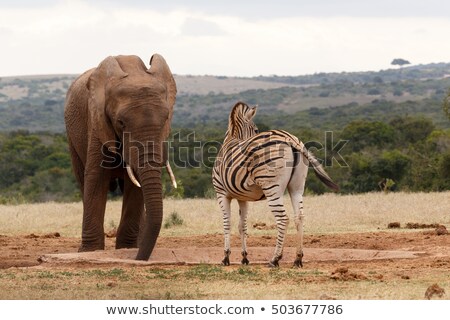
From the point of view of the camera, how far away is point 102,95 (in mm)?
13320

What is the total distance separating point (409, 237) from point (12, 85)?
497 ft

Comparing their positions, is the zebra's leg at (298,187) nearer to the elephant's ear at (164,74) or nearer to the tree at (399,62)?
the elephant's ear at (164,74)

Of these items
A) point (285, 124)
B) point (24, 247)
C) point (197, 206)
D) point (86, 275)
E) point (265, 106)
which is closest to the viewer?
point (86, 275)

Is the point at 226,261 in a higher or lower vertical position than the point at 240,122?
lower

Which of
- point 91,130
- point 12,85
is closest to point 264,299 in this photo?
point 91,130

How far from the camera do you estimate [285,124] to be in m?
68.5

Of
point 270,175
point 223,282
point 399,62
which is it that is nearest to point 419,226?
point 270,175

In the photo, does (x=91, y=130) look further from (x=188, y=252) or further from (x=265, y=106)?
(x=265, y=106)

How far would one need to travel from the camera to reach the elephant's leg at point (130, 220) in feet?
47.2

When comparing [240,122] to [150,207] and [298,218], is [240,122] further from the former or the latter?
[298,218]

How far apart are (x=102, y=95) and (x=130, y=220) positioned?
2.15 m

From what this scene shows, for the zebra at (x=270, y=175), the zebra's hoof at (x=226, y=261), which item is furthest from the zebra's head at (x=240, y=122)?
the zebra's hoof at (x=226, y=261)

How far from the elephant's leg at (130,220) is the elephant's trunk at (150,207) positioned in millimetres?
1783

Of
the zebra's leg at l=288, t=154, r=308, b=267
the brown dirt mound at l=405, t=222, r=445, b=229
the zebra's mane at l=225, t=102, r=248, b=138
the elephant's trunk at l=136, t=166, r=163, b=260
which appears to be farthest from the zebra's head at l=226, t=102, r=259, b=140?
the brown dirt mound at l=405, t=222, r=445, b=229
